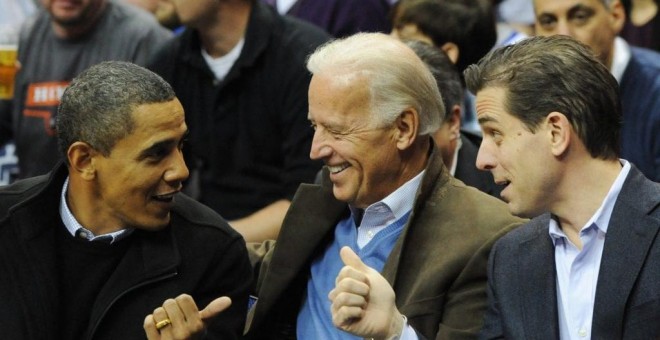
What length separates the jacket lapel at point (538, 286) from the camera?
3.20 m

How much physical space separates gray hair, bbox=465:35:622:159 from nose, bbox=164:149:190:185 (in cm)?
90

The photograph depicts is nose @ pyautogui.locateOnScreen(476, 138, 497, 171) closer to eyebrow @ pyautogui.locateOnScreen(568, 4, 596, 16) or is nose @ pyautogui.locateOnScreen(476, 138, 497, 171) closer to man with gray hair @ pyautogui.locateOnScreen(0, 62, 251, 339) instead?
man with gray hair @ pyautogui.locateOnScreen(0, 62, 251, 339)

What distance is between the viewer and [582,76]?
3.16 metres

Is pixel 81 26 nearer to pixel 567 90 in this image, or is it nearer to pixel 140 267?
pixel 140 267

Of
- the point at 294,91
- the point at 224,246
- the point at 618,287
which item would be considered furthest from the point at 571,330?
the point at 294,91

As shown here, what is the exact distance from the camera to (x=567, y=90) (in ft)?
10.4

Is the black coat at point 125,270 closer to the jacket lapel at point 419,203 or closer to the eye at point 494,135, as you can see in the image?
the jacket lapel at point 419,203

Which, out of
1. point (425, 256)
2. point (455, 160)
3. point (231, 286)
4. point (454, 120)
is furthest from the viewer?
point (455, 160)

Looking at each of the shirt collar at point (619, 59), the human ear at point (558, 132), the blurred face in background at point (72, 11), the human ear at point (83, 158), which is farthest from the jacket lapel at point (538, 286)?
the blurred face in background at point (72, 11)

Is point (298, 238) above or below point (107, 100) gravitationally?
below

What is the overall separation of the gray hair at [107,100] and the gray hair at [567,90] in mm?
952

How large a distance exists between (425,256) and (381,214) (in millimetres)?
202

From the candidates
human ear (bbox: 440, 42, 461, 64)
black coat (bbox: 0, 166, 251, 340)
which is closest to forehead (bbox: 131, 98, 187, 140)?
black coat (bbox: 0, 166, 251, 340)

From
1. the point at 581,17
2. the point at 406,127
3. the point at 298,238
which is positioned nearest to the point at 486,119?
the point at 406,127
